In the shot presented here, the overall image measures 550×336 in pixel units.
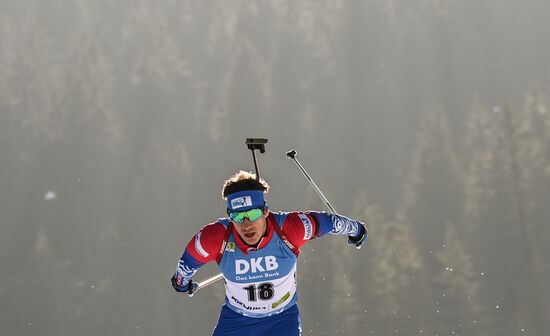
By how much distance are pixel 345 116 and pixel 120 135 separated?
8796 millimetres

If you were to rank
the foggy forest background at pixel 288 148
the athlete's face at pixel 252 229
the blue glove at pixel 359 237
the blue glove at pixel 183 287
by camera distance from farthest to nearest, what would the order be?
the foggy forest background at pixel 288 148 → the blue glove at pixel 359 237 → the blue glove at pixel 183 287 → the athlete's face at pixel 252 229

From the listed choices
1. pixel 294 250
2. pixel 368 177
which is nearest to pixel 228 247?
pixel 294 250

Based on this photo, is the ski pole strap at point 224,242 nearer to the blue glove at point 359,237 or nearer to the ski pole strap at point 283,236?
the ski pole strap at point 283,236

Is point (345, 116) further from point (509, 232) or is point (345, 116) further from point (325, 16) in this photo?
point (509, 232)

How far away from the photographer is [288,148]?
83.1 feet

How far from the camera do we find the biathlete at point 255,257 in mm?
4746

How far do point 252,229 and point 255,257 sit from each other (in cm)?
22

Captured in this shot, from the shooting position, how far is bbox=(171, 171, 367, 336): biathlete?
4.75 metres

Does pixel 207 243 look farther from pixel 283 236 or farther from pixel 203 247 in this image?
pixel 283 236

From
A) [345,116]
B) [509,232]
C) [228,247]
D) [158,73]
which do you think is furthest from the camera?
[158,73]

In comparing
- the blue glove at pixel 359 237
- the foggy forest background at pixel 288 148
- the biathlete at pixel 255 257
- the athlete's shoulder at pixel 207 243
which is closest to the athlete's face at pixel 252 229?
the biathlete at pixel 255 257

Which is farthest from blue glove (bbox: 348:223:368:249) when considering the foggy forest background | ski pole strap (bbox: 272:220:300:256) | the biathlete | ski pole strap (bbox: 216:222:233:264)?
the foggy forest background

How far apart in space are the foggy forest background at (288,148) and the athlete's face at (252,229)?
1870cm

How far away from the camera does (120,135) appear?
Answer: 89.0 feet
